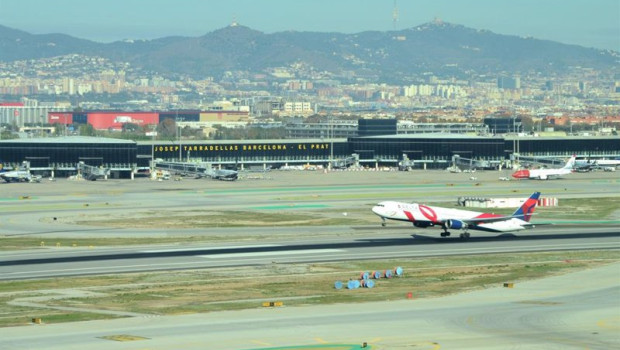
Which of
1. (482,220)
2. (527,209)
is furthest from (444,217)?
(527,209)

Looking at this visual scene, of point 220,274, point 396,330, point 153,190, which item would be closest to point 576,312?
point 396,330

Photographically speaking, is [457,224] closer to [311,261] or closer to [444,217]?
[444,217]

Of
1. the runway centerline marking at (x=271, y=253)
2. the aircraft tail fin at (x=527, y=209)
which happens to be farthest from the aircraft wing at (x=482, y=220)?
the runway centerline marking at (x=271, y=253)

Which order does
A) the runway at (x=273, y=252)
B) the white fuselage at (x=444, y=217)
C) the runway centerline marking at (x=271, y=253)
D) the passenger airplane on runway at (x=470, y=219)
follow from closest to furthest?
the runway at (x=273, y=252) → the runway centerline marking at (x=271, y=253) → the passenger airplane on runway at (x=470, y=219) → the white fuselage at (x=444, y=217)

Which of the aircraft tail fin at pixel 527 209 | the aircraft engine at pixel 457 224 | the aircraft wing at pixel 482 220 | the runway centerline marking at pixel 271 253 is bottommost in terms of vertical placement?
the runway centerline marking at pixel 271 253

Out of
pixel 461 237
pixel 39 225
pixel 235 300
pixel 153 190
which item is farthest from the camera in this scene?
pixel 153 190

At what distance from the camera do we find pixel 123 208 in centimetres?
15912

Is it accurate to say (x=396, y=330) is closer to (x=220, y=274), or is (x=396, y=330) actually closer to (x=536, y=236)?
(x=220, y=274)

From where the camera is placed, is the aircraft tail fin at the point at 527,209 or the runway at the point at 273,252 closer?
the runway at the point at 273,252

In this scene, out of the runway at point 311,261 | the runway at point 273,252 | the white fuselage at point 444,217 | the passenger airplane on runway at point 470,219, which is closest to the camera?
the runway at point 311,261

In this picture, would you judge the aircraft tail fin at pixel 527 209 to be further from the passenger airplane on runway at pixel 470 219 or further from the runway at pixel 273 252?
the runway at pixel 273 252

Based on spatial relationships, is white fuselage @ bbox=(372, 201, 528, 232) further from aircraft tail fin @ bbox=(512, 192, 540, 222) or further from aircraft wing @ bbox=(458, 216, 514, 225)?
aircraft tail fin @ bbox=(512, 192, 540, 222)

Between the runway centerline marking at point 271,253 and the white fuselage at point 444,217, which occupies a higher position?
the white fuselage at point 444,217

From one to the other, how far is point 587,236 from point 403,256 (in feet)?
89.7
